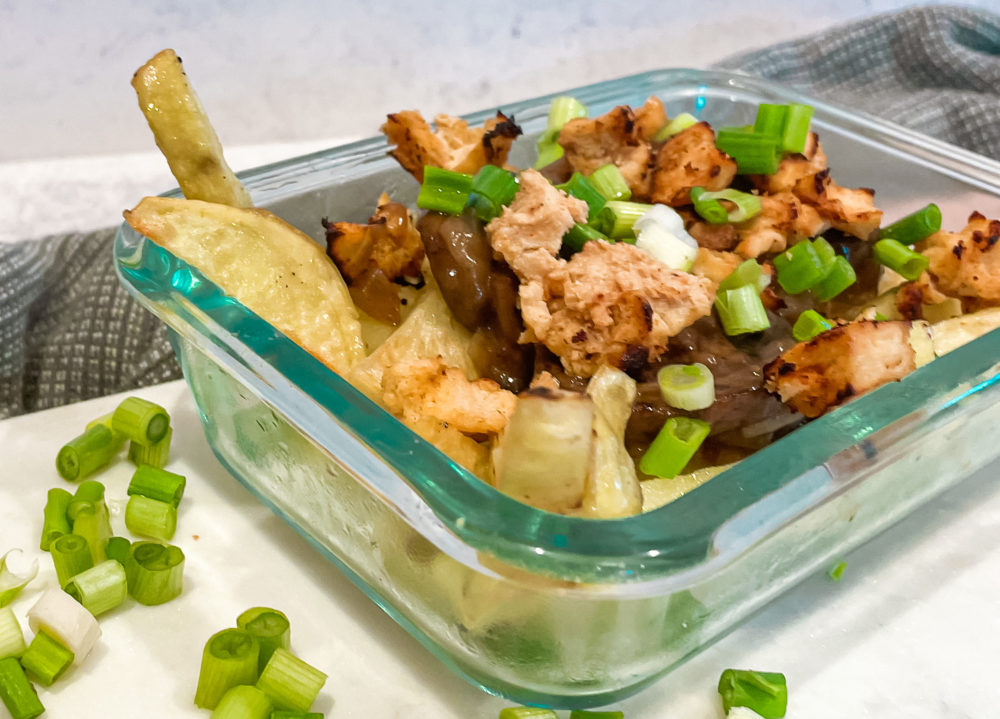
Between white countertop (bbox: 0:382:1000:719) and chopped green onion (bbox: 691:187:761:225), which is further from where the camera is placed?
chopped green onion (bbox: 691:187:761:225)

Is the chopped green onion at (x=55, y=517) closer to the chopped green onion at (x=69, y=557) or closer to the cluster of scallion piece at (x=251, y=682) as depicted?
the chopped green onion at (x=69, y=557)

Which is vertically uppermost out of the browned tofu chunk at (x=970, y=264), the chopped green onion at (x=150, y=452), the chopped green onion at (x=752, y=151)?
the chopped green onion at (x=752, y=151)

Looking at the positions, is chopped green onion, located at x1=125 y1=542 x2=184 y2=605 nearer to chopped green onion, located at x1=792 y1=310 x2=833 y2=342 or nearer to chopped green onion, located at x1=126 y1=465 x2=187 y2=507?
chopped green onion, located at x1=126 y1=465 x2=187 y2=507

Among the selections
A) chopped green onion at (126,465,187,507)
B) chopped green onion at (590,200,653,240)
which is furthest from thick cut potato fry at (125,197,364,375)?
chopped green onion at (590,200,653,240)

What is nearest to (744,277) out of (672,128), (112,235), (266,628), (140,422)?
(672,128)

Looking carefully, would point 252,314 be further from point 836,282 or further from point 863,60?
point 863,60

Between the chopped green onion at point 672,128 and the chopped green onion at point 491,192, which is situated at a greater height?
the chopped green onion at point 491,192

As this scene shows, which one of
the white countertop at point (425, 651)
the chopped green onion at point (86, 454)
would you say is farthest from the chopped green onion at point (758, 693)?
the chopped green onion at point (86, 454)
